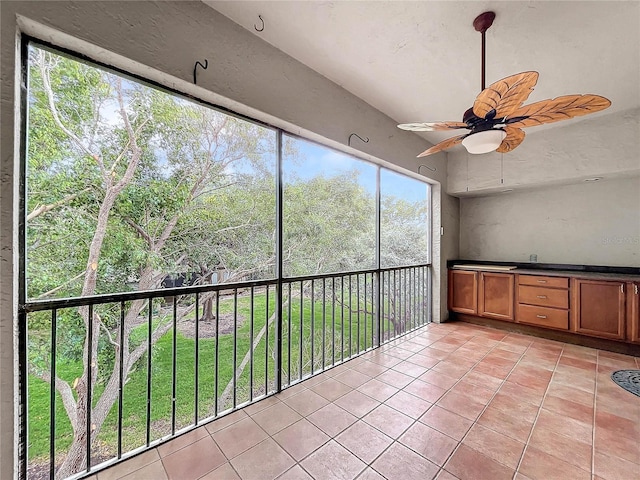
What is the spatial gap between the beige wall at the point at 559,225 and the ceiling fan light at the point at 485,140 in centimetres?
286

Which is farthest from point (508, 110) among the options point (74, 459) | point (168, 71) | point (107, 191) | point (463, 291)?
point (74, 459)

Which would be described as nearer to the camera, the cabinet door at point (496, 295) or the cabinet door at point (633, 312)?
the cabinet door at point (633, 312)

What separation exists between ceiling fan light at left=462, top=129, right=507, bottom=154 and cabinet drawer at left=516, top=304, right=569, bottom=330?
2689 mm

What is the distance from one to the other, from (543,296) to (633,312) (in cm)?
74

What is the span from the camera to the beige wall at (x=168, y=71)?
3.63 ft

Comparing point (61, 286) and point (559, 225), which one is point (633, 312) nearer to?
point (559, 225)

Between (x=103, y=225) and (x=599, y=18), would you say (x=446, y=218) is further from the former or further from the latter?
(x=103, y=225)

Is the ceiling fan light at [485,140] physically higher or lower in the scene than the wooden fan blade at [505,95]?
lower

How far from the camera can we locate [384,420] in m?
1.82

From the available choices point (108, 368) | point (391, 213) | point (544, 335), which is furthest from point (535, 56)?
point (108, 368)

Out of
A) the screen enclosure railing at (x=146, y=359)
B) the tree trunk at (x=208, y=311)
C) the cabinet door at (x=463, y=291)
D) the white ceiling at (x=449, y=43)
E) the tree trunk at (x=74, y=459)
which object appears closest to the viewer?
the screen enclosure railing at (x=146, y=359)

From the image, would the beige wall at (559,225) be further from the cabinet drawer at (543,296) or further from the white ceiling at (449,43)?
the white ceiling at (449,43)

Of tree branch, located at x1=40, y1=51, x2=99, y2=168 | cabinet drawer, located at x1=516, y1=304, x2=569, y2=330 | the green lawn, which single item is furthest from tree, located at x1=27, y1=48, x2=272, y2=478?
cabinet drawer, located at x1=516, y1=304, x2=569, y2=330

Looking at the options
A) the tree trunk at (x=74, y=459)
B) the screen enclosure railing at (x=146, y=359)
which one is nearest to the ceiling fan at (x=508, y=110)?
the screen enclosure railing at (x=146, y=359)
